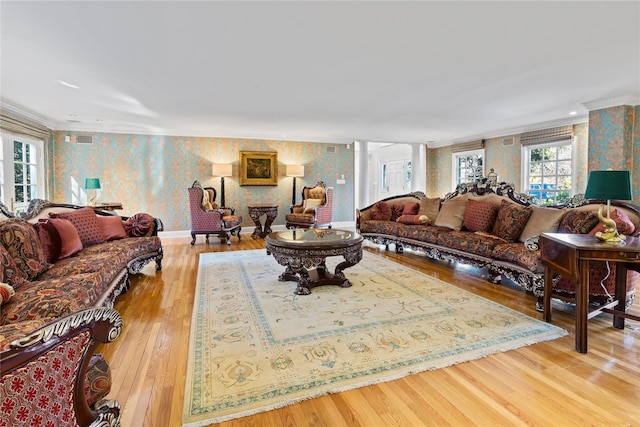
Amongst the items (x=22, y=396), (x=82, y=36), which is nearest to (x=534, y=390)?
(x=22, y=396)

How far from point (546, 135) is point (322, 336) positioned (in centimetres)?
622

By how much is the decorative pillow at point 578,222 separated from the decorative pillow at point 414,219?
1943 millimetres

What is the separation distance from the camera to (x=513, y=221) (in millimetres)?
3746

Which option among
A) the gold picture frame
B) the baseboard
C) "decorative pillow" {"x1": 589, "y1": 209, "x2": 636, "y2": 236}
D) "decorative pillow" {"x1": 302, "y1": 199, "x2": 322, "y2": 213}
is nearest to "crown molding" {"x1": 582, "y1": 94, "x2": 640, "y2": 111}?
"decorative pillow" {"x1": 589, "y1": 209, "x2": 636, "y2": 236}

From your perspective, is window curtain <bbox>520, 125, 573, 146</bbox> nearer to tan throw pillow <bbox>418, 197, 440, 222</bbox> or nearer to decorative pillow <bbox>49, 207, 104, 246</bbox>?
tan throw pillow <bbox>418, 197, 440, 222</bbox>

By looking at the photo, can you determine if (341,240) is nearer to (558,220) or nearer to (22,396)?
(558,220)

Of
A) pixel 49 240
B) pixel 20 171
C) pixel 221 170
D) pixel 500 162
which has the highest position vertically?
pixel 500 162

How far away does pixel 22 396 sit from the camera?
2.86 ft

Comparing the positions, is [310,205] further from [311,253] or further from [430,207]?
[311,253]

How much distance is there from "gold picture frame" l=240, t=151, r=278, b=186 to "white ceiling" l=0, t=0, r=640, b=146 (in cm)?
179

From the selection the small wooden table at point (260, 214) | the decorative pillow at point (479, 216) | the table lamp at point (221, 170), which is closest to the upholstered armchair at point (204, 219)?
the small wooden table at point (260, 214)

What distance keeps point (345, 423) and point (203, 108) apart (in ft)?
15.6

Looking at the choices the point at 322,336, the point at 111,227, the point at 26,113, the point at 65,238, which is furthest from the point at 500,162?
the point at 26,113

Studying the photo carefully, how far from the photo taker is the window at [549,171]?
6.05 metres
